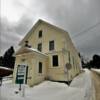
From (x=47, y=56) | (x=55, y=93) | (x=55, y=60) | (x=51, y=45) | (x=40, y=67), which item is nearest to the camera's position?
(x=55, y=93)

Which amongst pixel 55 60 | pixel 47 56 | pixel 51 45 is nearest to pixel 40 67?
pixel 47 56

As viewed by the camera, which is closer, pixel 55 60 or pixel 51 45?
pixel 55 60

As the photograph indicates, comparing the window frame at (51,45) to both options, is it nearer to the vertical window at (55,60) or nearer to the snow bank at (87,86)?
the vertical window at (55,60)

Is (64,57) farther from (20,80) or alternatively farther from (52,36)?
(20,80)

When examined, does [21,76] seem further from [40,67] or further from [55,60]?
[55,60]

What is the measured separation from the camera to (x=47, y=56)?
701 inches

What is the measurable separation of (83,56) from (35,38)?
45.5m

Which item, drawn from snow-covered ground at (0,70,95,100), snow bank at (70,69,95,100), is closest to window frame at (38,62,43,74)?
snow bank at (70,69,95,100)

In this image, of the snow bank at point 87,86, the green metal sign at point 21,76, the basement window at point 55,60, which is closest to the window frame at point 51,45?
the basement window at point 55,60

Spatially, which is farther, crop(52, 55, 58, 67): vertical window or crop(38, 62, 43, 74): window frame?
crop(52, 55, 58, 67): vertical window

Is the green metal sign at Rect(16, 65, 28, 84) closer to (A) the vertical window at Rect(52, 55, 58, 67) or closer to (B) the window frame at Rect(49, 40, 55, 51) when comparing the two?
(A) the vertical window at Rect(52, 55, 58, 67)

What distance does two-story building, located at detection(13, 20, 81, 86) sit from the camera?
15.2 m

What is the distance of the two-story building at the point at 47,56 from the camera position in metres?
15.2

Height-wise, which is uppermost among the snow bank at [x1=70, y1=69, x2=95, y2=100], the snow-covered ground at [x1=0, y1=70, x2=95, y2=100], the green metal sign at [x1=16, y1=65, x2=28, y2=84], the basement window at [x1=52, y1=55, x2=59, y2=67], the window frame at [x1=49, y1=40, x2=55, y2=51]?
the window frame at [x1=49, y1=40, x2=55, y2=51]
